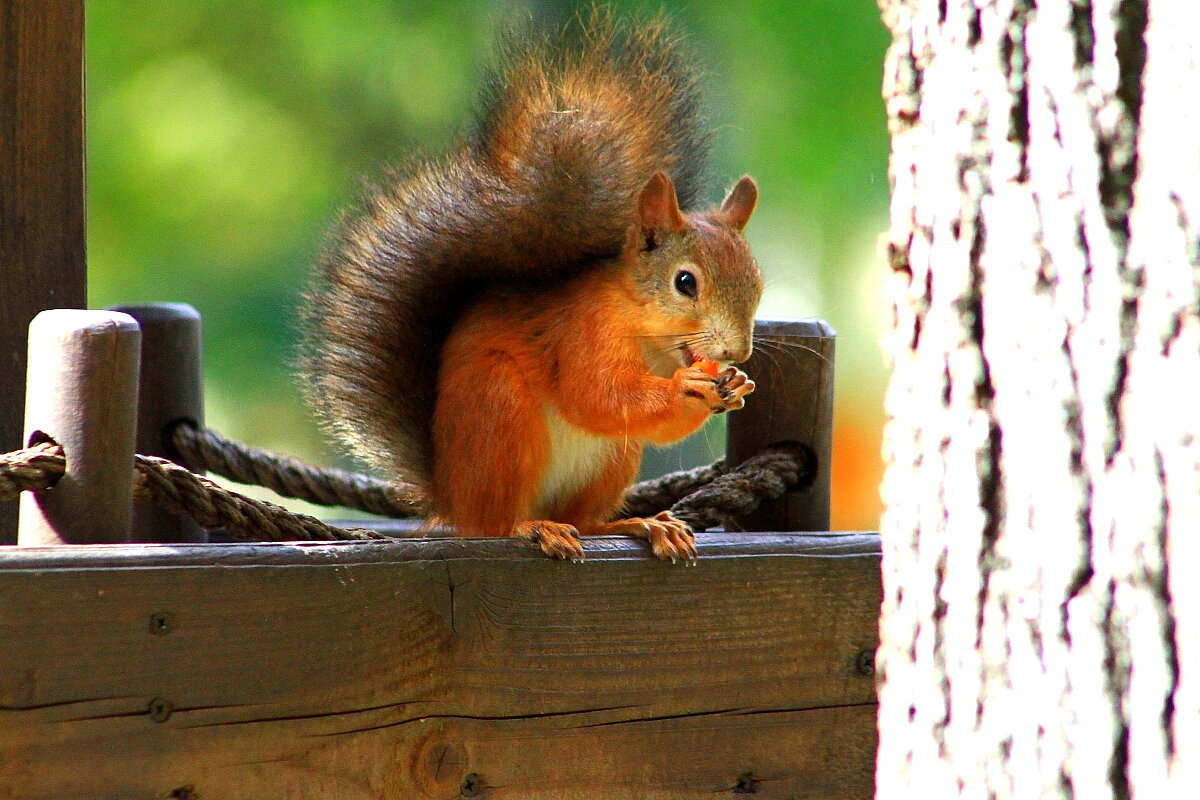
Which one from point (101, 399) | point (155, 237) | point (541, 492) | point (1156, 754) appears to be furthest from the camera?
point (155, 237)

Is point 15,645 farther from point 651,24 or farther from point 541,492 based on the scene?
point 651,24

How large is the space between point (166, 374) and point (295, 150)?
3.80 m

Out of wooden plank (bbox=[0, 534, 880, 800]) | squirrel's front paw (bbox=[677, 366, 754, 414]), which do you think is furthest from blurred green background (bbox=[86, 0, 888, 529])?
wooden plank (bbox=[0, 534, 880, 800])

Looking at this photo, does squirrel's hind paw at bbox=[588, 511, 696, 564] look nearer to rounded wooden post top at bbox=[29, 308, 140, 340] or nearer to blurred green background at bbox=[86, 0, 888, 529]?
rounded wooden post top at bbox=[29, 308, 140, 340]

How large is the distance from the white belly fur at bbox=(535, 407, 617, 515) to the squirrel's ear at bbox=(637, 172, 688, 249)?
27 cm

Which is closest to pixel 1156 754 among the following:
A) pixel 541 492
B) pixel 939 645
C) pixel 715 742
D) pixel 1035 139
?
pixel 939 645

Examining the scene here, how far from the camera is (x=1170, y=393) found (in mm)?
634

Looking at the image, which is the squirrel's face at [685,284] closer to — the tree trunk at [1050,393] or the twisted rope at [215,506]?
the twisted rope at [215,506]

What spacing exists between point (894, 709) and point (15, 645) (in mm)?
715

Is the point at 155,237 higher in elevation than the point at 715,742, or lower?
higher

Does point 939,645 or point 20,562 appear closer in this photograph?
point 939,645

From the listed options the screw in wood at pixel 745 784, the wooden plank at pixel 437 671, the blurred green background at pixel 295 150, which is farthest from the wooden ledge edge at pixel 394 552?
the blurred green background at pixel 295 150

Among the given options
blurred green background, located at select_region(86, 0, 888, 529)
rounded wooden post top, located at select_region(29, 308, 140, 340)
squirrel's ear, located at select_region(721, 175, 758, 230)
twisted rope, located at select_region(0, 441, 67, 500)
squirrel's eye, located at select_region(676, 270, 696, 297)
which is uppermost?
blurred green background, located at select_region(86, 0, 888, 529)

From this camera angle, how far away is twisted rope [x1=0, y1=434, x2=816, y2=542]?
3.87 ft
